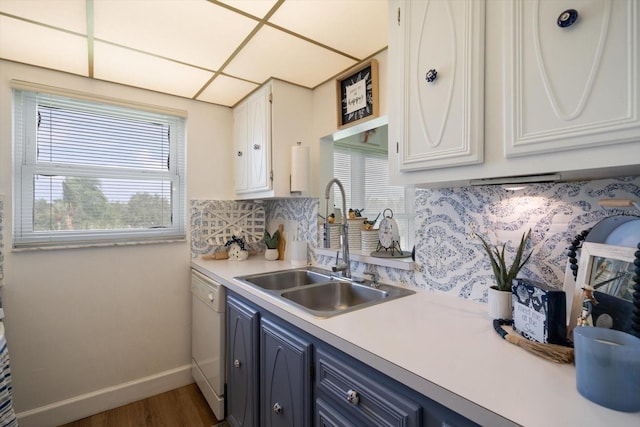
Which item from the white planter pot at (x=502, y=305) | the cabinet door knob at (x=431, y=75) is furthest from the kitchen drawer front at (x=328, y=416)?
the cabinet door knob at (x=431, y=75)

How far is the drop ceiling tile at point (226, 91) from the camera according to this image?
2078 mm

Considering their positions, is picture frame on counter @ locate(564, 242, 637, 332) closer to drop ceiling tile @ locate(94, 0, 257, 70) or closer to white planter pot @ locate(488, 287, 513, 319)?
Answer: white planter pot @ locate(488, 287, 513, 319)

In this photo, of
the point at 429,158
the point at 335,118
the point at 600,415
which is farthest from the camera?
the point at 335,118

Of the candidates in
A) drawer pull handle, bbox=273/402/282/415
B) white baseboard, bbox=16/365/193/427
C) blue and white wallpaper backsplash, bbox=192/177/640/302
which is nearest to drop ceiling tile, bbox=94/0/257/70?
blue and white wallpaper backsplash, bbox=192/177/640/302

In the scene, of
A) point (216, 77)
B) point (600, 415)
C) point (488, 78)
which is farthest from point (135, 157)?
point (600, 415)

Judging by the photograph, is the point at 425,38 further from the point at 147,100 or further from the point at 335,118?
the point at 147,100

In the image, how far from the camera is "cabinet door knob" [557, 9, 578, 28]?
0.72 meters

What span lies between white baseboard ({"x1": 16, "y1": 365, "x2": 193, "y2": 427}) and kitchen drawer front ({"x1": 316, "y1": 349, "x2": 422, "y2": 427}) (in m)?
1.74

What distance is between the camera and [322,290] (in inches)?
65.1

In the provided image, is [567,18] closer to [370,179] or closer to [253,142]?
[253,142]

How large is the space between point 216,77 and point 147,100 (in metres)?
0.63

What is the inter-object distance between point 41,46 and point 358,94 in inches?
68.7

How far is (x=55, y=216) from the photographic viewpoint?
1938mm

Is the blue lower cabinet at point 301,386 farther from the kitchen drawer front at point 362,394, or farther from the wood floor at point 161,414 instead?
the wood floor at point 161,414
